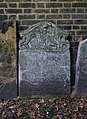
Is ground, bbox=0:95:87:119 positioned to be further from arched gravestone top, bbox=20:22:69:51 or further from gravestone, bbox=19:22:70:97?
arched gravestone top, bbox=20:22:69:51

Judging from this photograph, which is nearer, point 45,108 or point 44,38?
point 45,108

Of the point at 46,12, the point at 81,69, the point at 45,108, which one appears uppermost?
the point at 46,12

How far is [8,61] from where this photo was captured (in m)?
5.16

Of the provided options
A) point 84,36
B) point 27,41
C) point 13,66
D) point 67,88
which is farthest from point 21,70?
point 84,36

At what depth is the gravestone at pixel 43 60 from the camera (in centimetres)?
512

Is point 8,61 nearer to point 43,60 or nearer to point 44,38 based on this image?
point 43,60

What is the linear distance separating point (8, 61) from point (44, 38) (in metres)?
0.67

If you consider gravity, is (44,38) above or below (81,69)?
above

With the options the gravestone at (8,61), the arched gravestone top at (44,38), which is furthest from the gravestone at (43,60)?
the gravestone at (8,61)

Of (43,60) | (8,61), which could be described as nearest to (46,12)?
(43,60)

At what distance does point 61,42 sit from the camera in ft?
16.9

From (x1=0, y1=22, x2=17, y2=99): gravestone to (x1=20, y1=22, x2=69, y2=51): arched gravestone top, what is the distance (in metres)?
A: 0.17

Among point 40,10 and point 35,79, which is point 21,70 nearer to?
point 35,79

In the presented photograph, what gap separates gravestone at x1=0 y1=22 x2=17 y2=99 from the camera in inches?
201
